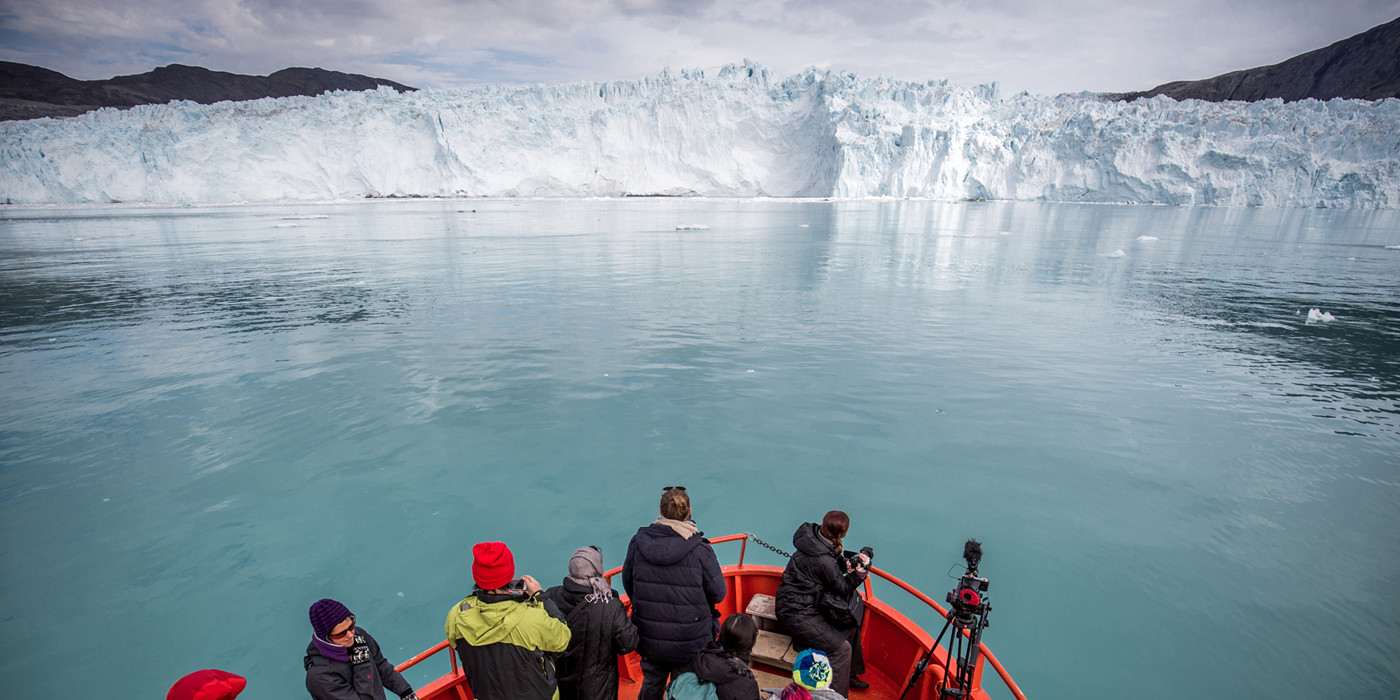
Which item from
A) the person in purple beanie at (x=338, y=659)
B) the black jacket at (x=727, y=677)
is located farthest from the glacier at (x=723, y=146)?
the person in purple beanie at (x=338, y=659)

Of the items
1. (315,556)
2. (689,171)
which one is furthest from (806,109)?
(315,556)

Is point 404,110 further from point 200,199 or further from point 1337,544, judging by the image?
point 1337,544

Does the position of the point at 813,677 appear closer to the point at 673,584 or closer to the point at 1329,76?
the point at 673,584

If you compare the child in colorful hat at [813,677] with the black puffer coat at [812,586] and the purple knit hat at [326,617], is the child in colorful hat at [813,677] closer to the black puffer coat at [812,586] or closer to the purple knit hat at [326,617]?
the black puffer coat at [812,586]

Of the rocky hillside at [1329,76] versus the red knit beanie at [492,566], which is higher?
the rocky hillside at [1329,76]

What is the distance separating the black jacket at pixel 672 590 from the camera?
3566 mm

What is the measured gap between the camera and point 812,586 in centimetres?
401

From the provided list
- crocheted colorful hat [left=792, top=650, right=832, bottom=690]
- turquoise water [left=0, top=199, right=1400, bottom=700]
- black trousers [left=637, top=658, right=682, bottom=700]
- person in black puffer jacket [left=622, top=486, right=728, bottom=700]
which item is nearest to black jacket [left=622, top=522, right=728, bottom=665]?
person in black puffer jacket [left=622, top=486, right=728, bottom=700]

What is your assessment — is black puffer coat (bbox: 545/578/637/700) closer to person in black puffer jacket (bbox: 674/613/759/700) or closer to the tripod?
person in black puffer jacket (bbox: 674/613/759/700)

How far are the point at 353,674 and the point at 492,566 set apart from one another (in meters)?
1.10

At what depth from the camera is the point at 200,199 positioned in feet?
247

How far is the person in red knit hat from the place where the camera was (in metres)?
3.12

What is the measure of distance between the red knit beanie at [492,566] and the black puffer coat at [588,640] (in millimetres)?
437

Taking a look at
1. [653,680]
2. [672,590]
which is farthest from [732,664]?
[653,680]
